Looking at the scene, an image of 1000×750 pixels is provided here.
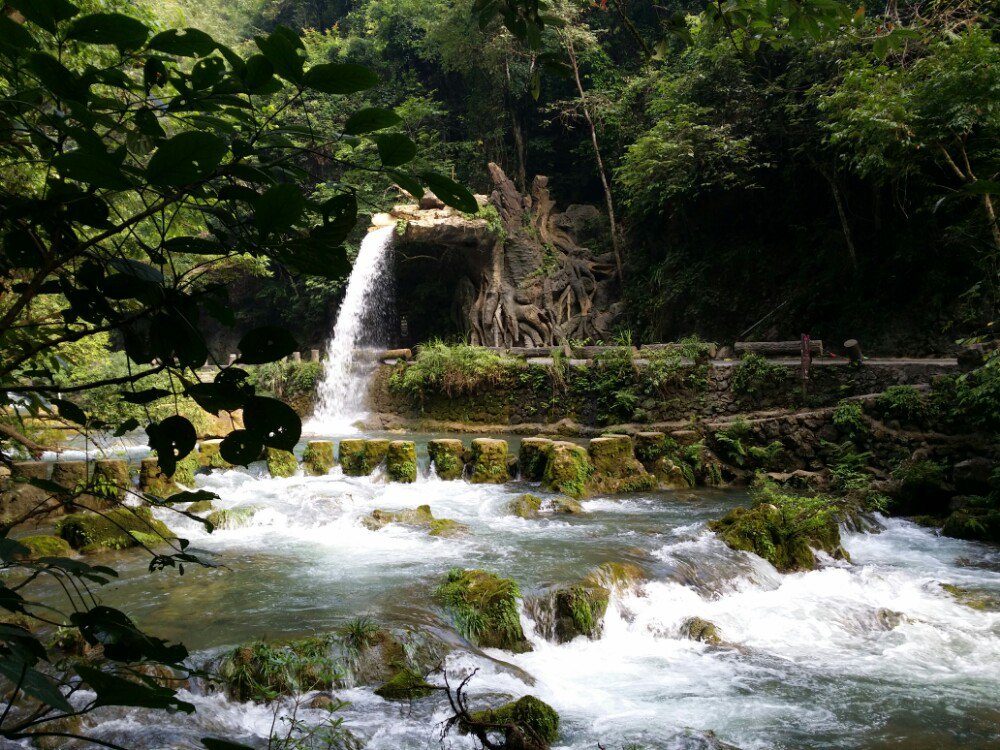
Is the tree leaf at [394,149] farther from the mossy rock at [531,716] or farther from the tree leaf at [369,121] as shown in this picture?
the mossy rock at [531,716]

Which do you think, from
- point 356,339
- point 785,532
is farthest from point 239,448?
point 356,339

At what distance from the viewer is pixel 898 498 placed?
8.91 m

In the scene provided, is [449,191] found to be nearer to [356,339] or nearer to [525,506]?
[525,506]

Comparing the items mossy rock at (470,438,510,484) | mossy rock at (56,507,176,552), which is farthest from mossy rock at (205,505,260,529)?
mossy rock at (470,438,510,484)

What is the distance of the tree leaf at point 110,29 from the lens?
0.82 m

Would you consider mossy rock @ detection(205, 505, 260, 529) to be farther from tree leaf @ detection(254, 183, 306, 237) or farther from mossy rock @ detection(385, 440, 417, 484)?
tree leaf @ detection(254, 183, 306, 237)

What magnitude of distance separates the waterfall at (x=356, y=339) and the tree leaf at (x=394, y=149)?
50.5ft

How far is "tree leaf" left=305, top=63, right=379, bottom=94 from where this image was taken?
818mm

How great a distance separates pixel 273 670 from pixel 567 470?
6.08 m

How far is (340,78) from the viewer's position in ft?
2.76

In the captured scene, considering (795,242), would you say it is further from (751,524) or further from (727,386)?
(751,524)

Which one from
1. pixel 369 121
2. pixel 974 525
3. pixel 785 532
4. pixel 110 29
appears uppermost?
pixel 110 29

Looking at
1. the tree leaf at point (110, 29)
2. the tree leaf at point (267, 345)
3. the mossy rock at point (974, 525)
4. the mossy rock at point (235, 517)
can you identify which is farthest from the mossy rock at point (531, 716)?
the mossy rock at point (974, 525)

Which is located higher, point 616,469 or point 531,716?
point 531,716
